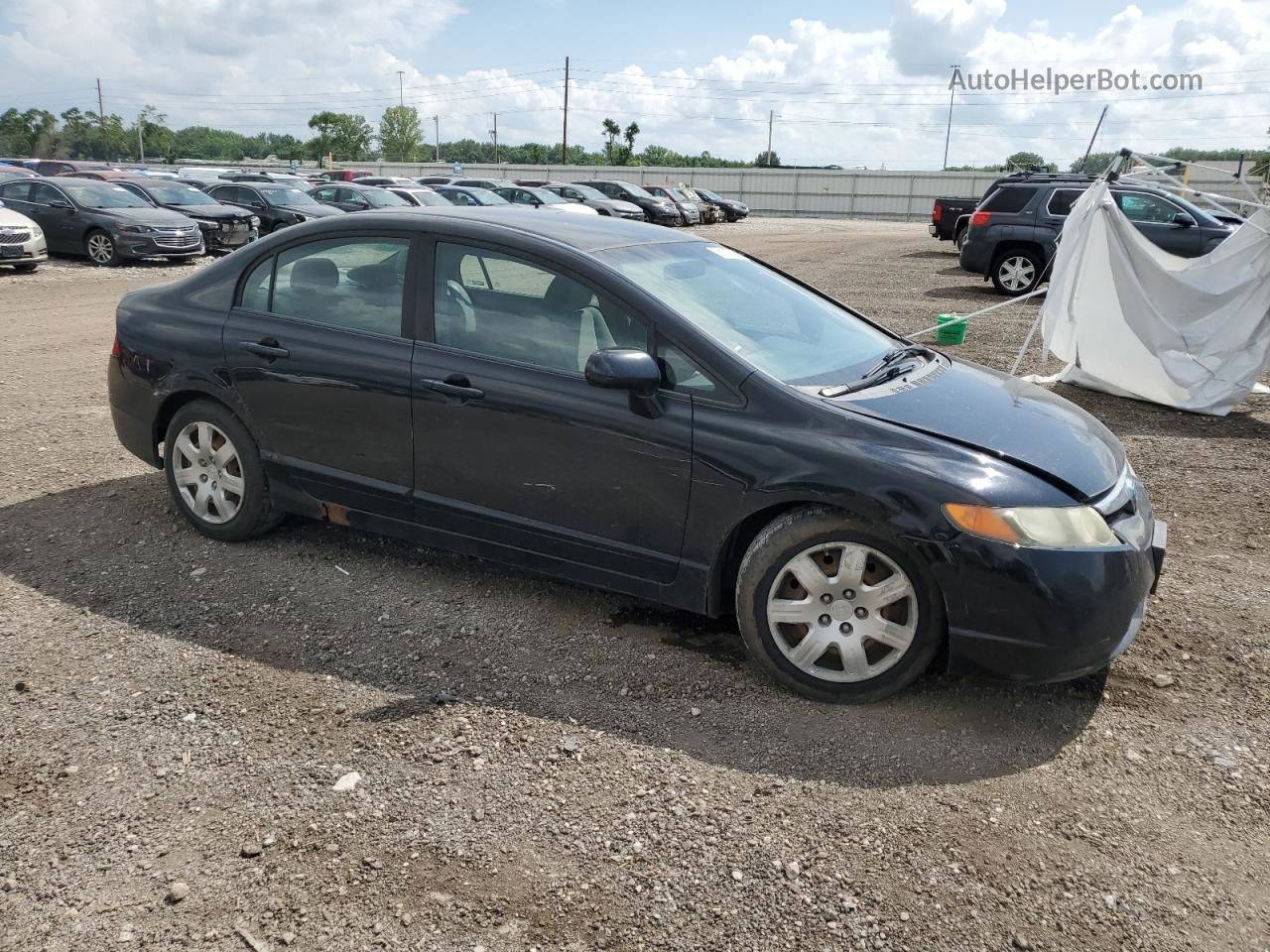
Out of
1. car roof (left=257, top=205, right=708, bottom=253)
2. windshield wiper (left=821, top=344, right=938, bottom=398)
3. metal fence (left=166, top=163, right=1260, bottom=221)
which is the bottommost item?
windshield wiper (left=821, top=344, right=938, bottom=398)

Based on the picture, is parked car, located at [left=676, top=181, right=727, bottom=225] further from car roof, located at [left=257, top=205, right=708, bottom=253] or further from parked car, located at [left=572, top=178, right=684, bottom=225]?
car roof, located at [left=257, top=205, right=708, bottom=253]

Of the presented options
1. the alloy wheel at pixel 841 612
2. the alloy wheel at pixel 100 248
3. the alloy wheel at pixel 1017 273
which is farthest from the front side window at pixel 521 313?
the alloy wheel at pixel 100 248

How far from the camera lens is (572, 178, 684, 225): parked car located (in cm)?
3412

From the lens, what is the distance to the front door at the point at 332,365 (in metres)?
4.25

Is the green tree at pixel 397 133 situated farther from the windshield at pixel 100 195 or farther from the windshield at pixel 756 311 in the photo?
the windshield at pixel 756 311

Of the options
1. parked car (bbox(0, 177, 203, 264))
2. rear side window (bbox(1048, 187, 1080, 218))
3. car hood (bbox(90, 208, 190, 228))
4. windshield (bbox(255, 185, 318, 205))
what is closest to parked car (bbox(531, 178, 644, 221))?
windshield (bbox(255, 185, 318, 205))

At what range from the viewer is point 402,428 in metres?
4.21

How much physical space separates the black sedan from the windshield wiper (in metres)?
0.02

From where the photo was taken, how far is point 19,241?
1634cm

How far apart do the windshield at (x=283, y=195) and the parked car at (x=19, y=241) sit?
6120 millimetres

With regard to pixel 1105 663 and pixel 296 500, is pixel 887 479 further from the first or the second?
→ pixel 296 500

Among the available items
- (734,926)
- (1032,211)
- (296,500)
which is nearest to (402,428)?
(296,500)

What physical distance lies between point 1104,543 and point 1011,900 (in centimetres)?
127

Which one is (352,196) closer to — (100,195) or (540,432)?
(100,195)
